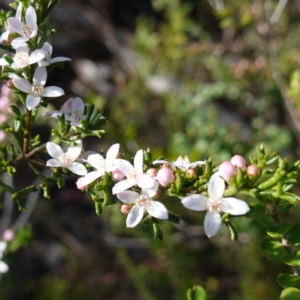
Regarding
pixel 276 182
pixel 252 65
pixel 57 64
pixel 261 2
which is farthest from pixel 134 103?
pixel 276 182

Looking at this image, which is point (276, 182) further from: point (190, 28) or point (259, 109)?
point (190, 28)

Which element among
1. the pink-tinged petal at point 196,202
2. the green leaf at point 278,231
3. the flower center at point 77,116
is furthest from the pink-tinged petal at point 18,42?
the green leaf at point 278,231

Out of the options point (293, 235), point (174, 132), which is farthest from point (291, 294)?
point (174, 132)

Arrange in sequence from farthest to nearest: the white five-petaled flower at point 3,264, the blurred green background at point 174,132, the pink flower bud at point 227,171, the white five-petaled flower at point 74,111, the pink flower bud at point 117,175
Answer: the blurred green background at point 174,132 → the white five-petaled flower at point 3,264 → the white five-petaled flower at point 74,111 → the pink flower bud at point 117,175 → the pink flower bud at point 227,171

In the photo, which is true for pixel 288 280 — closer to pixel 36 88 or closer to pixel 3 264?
pixel 36 88

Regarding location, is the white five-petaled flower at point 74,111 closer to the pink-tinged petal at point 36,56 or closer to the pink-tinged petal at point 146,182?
the pink-tinged petal at point 36,56
